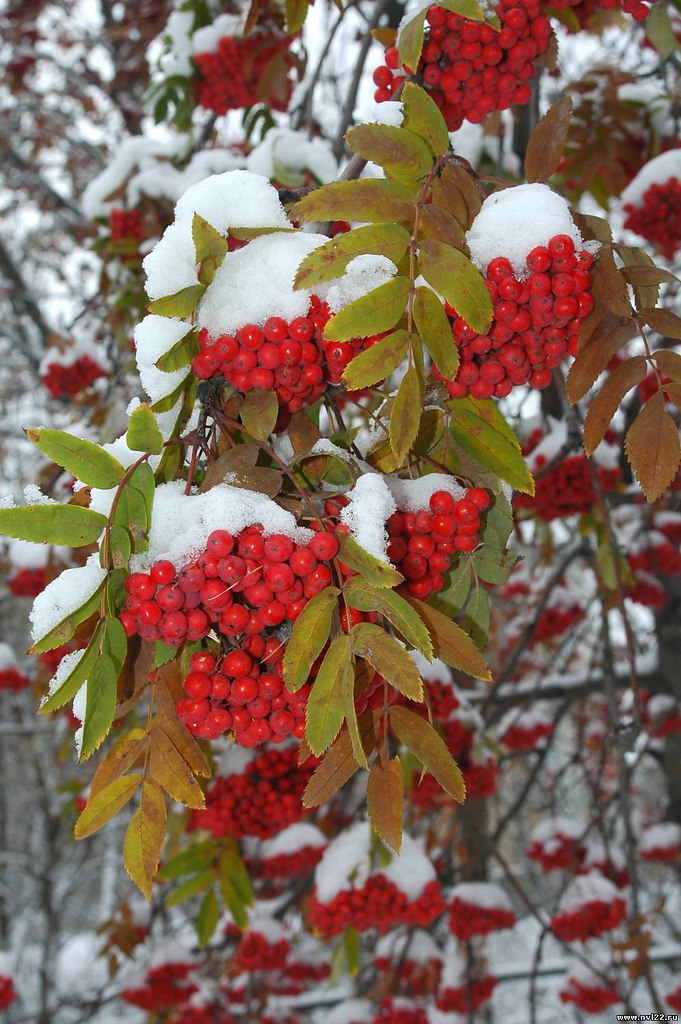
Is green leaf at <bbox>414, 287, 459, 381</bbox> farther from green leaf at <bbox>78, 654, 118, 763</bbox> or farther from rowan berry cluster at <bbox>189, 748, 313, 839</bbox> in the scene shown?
rowan berry cluster at <bbox>189, 748, 313, 839</bbox>

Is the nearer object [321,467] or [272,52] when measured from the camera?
[321,467]

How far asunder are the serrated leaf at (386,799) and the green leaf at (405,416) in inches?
15.7

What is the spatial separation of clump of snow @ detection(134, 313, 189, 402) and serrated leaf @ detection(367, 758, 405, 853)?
1.98 ft

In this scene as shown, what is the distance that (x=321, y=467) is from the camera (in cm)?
122

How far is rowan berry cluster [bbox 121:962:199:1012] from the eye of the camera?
358 centimetres

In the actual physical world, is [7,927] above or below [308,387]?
above

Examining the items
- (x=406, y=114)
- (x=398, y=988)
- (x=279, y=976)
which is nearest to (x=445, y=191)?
(x=406, y=114)

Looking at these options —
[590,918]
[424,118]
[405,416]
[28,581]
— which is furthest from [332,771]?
[590,918]

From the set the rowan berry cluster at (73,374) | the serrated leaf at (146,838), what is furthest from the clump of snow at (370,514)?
the rowan berry cluster at (73,374)

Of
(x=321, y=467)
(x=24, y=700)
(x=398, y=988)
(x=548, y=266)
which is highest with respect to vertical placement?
(x=24, y=700)

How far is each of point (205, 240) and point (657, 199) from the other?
1.96 meters

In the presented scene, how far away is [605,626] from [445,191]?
234cm

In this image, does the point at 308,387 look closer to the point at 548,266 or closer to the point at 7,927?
the point at 548,266

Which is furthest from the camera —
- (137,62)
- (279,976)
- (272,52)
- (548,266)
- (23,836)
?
(23,836)
